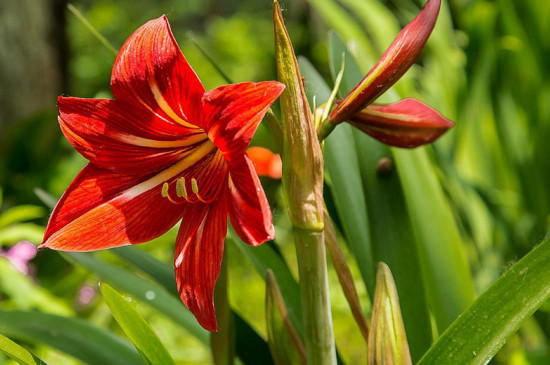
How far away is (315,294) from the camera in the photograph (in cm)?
55

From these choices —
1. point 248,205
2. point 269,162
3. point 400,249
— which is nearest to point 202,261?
point 248,205

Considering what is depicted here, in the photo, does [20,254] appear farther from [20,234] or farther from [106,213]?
[106,213]

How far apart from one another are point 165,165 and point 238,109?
15 centimetres

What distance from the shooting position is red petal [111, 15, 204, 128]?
528 millimetres

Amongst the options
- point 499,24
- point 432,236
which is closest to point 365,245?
point 432,236

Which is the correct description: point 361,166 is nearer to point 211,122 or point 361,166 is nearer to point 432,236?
point 432,236

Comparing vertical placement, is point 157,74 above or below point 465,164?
above

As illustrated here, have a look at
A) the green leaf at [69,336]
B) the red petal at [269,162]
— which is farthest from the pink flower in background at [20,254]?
the green leaf at [69,336]

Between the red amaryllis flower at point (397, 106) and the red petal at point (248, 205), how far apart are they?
0.10 m

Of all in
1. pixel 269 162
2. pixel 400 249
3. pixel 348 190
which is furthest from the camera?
pixel 269 162

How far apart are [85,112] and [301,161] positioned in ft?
0.69

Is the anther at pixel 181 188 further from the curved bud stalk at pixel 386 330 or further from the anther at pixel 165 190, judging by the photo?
the curved bud stalk at pixel 386 330

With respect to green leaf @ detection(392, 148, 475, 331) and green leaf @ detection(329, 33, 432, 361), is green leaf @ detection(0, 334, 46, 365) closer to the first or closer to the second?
green leaf @ detection(329, 33, 432, 361)

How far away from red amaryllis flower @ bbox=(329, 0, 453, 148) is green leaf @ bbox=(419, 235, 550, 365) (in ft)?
0.47
